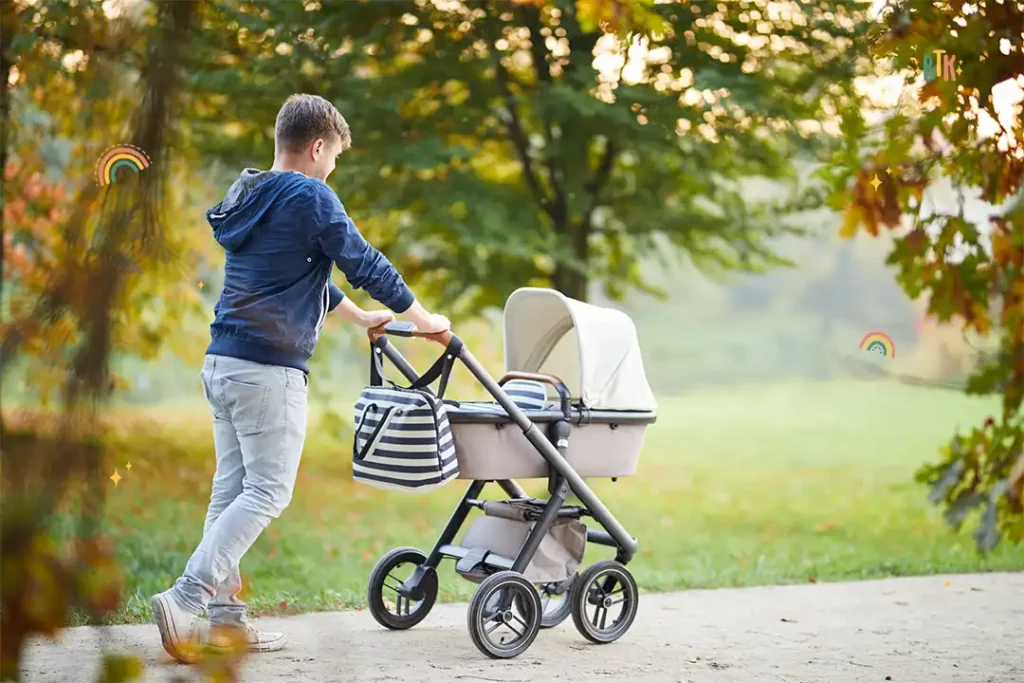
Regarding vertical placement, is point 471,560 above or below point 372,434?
below

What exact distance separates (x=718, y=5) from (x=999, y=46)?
18.4ft

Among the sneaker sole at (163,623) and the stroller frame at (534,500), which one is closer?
the sneaker sole at (163,623)

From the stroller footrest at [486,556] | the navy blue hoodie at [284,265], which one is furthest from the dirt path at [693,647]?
the navy blue hoodie at [284,265]

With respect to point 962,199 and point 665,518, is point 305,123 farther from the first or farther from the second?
point 665,518

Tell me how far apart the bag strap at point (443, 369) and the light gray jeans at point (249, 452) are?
39cm

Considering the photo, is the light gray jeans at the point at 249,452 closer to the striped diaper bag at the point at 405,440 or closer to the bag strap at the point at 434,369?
the striped diaper bag at the point at 405,440

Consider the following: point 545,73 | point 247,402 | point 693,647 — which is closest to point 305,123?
point 247,402

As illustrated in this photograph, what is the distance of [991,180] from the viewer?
10.9ft

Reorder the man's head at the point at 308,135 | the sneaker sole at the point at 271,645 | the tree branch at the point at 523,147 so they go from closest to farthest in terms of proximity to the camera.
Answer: the man's head at the point at 308,135, the sneaker sole at the point at 271,645, the tree branch at the point at 523,147

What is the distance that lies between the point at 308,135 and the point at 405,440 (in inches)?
38.5

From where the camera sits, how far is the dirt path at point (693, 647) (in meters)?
3.83

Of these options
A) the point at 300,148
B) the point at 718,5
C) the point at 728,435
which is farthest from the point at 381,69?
the point at 728,435

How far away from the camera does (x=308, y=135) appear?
3.84 metres

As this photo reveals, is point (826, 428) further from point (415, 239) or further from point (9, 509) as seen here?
point (9, 509)
